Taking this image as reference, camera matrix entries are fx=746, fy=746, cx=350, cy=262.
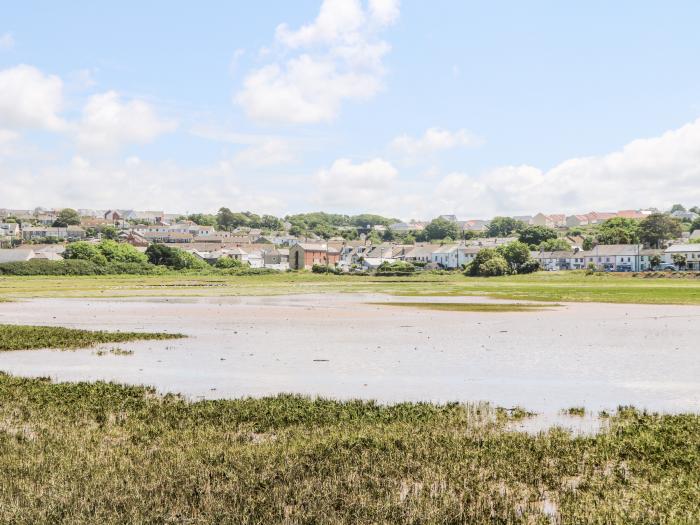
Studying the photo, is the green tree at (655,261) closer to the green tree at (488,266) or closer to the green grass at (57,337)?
the green tree at (488,266)

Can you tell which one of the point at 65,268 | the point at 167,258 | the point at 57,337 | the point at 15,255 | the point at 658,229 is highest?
the point at 658,229

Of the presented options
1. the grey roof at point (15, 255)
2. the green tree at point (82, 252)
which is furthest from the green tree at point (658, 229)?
the grey roof at point (15, 255)

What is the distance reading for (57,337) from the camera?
37.6 metres

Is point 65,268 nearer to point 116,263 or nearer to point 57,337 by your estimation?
point 116,263

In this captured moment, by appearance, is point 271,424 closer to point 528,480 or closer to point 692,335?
point 528,480

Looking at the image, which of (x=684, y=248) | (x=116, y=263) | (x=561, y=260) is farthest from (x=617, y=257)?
(x=116, y=263)

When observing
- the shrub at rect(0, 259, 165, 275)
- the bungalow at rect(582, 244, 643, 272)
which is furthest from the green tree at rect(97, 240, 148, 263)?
the bungalow at rect(582, 244, 643, 272)

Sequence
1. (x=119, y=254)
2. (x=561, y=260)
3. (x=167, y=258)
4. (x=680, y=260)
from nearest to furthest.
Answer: (x=680, y=260)
(x=119, y=254)
(x=167, y=258)
(x=561, y=260)

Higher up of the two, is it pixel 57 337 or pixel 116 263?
pixel 57 337

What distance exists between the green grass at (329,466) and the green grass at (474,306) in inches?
1574

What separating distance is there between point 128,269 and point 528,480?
150 meters

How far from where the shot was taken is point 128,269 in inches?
6112

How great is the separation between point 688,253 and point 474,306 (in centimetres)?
11657

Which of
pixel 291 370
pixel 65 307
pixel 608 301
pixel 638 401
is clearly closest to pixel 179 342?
pixel 291 370
